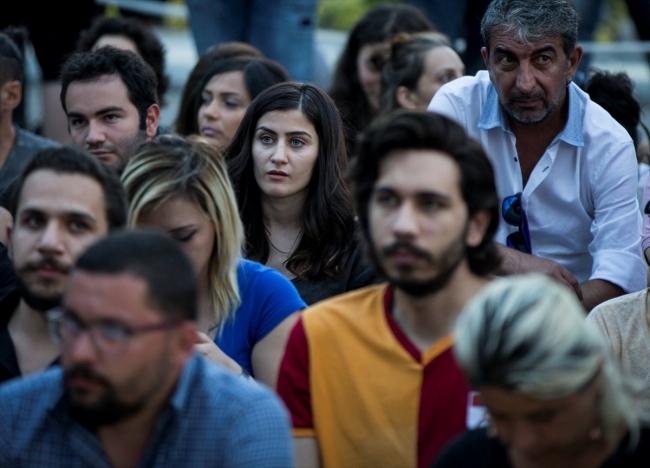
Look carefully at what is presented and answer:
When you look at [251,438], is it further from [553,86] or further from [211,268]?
[553,86]

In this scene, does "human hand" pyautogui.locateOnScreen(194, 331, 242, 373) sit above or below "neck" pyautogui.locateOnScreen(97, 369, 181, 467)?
below

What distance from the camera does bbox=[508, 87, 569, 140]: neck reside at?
13.6 ft

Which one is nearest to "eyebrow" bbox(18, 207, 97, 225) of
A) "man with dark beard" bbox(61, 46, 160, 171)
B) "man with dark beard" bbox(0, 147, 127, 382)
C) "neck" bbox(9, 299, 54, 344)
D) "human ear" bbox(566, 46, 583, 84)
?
"man with dark beard" bbox(0, 147, 127, 382)

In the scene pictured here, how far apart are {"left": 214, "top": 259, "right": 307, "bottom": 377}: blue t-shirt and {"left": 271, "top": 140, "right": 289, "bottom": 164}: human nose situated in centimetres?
88

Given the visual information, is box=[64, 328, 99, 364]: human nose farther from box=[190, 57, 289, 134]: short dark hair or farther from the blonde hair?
box=[190, 57, 289, 134]: short dark hair

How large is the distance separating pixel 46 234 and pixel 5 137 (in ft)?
7.92

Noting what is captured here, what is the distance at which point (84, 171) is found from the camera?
9.49 ft

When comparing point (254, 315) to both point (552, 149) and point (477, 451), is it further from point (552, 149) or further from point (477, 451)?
point (552, 149)

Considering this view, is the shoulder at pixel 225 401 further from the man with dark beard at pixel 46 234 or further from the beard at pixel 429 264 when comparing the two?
the man with dark beard at pixel 46 234

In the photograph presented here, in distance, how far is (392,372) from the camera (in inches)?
103

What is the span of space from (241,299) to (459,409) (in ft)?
3.25

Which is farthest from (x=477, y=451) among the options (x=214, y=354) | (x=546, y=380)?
(x=214, y=354)

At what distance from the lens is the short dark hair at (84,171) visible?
2.88 metres

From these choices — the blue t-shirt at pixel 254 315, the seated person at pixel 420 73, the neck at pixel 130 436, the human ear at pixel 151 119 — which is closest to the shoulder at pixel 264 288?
the blue t-shirt at pixel 254 315
